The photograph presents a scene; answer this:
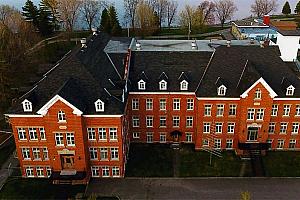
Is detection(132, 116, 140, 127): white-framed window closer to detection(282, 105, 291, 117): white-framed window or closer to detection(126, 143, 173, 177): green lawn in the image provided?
detection(126, 143, 173, 177): green lawn

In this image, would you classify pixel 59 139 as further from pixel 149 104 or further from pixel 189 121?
pixel 189 121

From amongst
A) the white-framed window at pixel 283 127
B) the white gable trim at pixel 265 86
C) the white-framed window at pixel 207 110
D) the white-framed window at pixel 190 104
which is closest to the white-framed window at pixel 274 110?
the white-framed window at pixel 283 127

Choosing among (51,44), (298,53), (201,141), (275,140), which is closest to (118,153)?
(201,141)

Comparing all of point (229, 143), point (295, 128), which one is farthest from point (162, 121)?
point (295, 128)

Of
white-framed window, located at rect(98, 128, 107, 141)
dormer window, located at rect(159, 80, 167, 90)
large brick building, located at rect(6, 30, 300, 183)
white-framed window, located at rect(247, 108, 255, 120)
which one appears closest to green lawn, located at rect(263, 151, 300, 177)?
large brick building, located at rect(6, 30, 300, 183)

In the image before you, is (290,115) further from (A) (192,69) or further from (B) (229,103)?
(A) (192,69)

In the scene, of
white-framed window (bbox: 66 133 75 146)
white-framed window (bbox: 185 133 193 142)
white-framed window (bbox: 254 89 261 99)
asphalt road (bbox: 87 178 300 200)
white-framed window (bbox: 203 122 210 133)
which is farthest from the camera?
white-framed window (bbox: 185 133 193 142)
